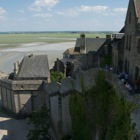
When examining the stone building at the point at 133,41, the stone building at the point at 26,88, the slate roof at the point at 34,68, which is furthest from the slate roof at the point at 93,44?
the stone building at the point at 133,41

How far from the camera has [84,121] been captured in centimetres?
2397

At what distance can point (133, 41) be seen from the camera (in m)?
23.4

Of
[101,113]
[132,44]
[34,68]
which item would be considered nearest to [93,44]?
[34,68]

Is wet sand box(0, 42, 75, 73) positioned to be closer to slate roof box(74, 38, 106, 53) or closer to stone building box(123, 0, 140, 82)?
slate roof box(74, 38, 106, 53)

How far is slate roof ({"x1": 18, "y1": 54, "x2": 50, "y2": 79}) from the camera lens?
1494 inches

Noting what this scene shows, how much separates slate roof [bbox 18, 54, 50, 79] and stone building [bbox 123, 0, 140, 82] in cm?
1580

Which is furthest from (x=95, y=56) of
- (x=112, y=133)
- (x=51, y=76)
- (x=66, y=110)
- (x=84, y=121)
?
(x=112, y=133)

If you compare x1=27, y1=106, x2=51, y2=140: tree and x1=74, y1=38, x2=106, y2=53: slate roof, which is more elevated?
x1=74, y1=38, x2=106, y2=53: slate roof

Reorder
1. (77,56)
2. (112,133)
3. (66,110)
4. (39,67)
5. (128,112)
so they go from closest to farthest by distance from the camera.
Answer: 1. (128,112)
2. (112,133)
3. (66,110)
4. (39,67)
5. (77,56)

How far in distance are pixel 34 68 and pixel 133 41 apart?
64.3 ft

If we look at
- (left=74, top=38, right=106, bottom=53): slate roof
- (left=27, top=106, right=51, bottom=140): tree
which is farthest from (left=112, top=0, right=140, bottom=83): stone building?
(left=74, top=38, right=106, bottom=53): slate roof

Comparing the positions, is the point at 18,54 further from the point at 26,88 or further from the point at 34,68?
the point at 26,88

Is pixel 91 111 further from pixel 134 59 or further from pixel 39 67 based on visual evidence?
pixel 39 67

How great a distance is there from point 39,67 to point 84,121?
1718 centimetres
